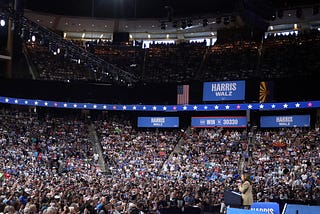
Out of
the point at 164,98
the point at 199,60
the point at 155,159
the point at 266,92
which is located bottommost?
the point at 155,159

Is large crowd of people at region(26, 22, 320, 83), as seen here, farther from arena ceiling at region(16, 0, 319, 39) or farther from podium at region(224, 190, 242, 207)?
podium at region(224, 190, 242, 207)

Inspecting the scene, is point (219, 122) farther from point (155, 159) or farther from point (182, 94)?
point (155, 159)

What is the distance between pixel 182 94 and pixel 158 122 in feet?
11.8

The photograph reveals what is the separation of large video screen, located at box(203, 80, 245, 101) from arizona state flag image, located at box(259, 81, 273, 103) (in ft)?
4.61

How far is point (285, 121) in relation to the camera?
33.6 m

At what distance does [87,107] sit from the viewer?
39031 mm

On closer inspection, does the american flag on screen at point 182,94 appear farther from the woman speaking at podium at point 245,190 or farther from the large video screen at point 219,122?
the woman speaking at podium at point 245,190

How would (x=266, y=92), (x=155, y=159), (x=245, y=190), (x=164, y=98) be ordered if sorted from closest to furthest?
(x=245, y=190), (x=155, y=159), (x=266, y=92), (x=164, y=98)

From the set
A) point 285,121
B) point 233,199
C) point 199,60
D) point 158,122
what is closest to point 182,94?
point 158,122

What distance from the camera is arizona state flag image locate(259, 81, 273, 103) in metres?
33.3

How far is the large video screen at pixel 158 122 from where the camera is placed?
126 feet

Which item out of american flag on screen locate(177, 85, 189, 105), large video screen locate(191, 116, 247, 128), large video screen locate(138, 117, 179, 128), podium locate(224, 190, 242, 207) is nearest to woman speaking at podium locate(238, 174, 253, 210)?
podium locate(224, 190, 242, 207)

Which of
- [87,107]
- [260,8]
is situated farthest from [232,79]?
[260,8]

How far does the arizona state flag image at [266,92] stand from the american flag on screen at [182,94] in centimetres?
598
